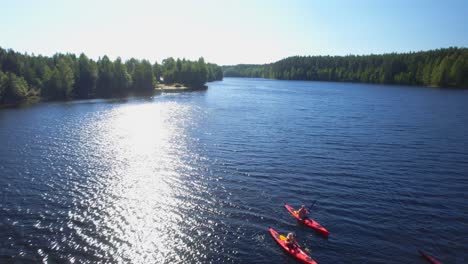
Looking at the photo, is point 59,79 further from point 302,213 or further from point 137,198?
point 302,213

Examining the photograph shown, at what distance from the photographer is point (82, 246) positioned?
3167 cm

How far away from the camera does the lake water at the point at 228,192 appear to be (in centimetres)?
3142

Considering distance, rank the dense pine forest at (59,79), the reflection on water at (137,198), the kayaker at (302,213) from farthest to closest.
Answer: the dense pine forest at (59,79)
the kayaker at (302,213)
the reflection on water at (137,198)

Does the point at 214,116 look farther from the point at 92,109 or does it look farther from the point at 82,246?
the point at 82,246

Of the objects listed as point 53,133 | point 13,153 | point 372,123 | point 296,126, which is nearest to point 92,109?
point 53,133

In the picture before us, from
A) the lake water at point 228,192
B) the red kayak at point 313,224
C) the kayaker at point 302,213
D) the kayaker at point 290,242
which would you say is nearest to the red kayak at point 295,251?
the kayaker at point 290,242

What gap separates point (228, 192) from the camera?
4391 centimetres

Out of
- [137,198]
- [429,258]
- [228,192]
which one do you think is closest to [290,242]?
[429,258]

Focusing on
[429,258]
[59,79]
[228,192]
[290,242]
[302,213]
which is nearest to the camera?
[429,258]

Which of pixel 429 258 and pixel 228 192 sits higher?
pixel 228 192

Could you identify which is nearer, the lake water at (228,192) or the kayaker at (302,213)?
the lake water at (228,192)

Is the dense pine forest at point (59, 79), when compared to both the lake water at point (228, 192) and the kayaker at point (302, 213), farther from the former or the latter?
the kayaker at point (302, 213)

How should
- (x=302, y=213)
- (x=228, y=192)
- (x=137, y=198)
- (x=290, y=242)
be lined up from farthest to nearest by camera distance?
(x=228, y=192) → (x=137, y=198) → (x=302, y=213) → (x=290, y=242)

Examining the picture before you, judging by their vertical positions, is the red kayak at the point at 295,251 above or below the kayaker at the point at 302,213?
below
